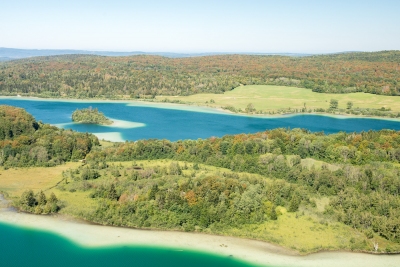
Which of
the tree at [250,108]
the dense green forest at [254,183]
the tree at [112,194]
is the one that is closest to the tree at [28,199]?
the dense green forest at [254,183]

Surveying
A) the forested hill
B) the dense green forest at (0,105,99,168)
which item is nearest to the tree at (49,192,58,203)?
the dense green forest at (0,105,99,168)

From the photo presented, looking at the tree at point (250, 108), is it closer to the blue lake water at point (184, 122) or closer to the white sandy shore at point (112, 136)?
the blue lake water at point (184, 122)

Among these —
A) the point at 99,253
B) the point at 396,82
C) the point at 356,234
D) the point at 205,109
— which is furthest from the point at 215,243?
the point at 396,82

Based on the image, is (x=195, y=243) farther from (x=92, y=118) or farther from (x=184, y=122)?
(x=92, y=118)

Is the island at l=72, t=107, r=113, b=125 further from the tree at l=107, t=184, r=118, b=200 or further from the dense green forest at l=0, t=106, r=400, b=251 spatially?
the tree at l=107, t=184, r=118, b=200

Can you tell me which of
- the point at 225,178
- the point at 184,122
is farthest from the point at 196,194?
the point at 184,122
